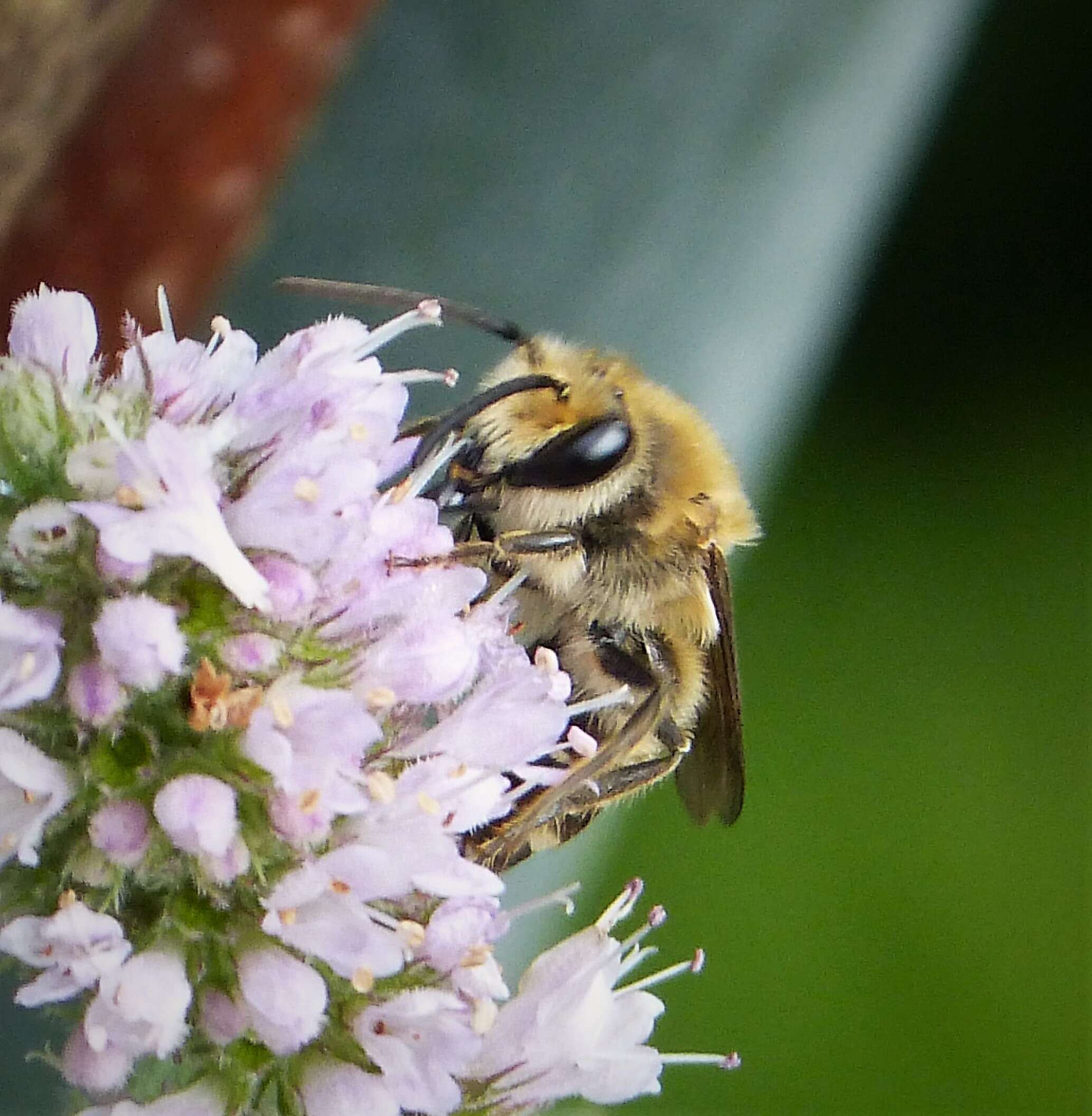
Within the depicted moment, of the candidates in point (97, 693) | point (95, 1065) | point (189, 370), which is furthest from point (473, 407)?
point (95, 1065)

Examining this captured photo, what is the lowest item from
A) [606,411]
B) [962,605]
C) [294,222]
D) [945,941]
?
[945,941]

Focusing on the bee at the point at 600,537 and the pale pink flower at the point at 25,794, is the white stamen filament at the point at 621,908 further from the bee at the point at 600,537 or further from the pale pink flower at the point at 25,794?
the pale pink flower at the point at 25,794

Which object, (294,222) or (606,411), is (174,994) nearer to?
(606,411)

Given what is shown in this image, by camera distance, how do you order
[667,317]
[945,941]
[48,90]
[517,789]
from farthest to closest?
Answer: [945,941] → [667,317] → [48,90] → [517,789]

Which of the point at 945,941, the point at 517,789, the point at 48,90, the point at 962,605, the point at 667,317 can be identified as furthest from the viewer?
the point at 962,605

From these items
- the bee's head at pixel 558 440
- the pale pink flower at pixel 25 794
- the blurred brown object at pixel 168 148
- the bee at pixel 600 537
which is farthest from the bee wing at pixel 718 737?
the blurred brown object at pixel 168 148

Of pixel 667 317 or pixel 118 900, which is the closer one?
pixel 118 900

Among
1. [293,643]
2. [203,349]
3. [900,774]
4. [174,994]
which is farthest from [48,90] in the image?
[900,774]

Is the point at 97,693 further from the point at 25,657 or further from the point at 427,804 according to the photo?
the point at 427,804
